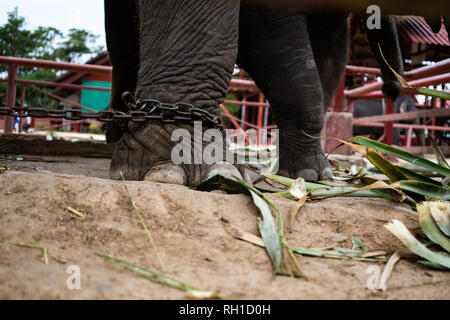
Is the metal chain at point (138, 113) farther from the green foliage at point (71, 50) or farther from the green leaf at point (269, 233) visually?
the green foliage at point (71, 50)

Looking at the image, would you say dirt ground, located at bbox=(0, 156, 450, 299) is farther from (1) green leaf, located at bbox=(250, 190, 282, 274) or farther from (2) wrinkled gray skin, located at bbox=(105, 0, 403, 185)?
(2) wrinkled gray skin, located at bbox=(105, 0, 403, 185)

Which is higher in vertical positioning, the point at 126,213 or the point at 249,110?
the point at 249,110

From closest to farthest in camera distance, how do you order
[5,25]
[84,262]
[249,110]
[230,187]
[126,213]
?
[84,262]
[126,213]
[230,187]
[249,110]
[5,25]

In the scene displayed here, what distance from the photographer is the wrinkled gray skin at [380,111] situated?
425 inches

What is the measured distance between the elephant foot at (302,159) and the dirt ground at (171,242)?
1.00m

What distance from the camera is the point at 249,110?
14.5 m

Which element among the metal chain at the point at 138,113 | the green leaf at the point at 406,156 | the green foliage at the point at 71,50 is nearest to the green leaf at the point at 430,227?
the green leaf at the point at 406,156

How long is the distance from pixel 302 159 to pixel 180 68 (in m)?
0.99

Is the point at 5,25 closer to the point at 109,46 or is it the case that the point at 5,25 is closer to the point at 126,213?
the point at 109,46

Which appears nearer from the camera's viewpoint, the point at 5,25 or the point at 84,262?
the point at 84,262
